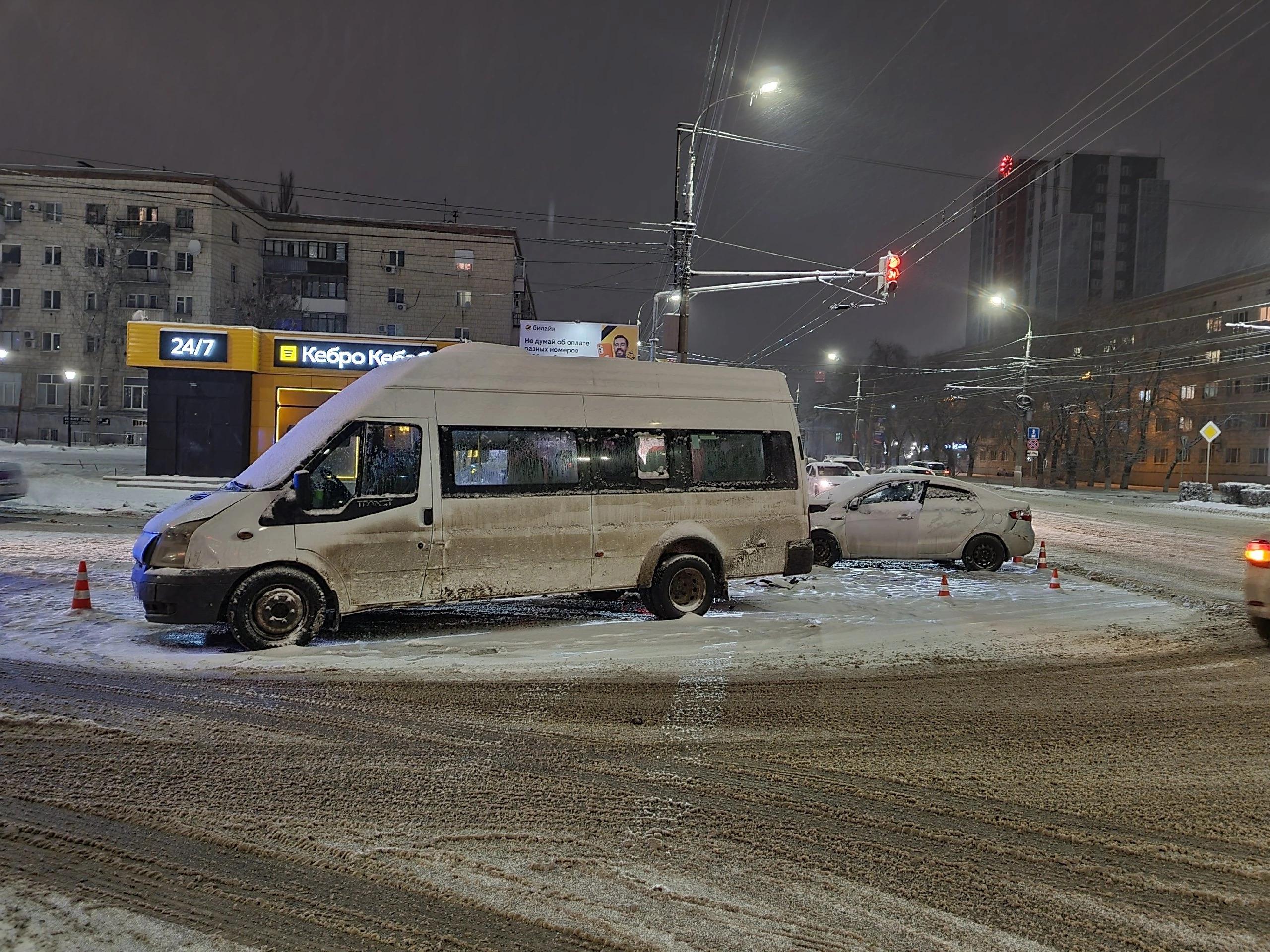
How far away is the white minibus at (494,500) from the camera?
6.99 meters

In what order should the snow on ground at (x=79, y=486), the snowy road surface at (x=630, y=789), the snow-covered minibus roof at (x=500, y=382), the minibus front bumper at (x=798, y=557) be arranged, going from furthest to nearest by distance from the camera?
the snow on ground at (x=79, y=486) → the minibus front bumper at (x=798, y=557) → the snow-covered minibus roof at (x=500, y=382) → the snowy road surface at (x=630, y=789)

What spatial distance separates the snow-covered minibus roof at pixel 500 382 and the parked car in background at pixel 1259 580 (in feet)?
16.3

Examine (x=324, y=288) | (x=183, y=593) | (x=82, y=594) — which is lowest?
(x=82, y=594)

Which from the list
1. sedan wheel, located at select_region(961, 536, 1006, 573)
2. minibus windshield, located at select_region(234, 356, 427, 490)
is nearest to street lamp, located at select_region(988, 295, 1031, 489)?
sedan wheel, located at select_region(961, 536, 1006, 573)

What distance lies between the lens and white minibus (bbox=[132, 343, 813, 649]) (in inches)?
275

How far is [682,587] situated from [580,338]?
2012 centimetres

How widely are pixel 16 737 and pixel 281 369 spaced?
980 inches

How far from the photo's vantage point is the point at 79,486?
23.8m

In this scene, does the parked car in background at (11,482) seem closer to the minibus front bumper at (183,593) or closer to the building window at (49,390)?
the minibus front bumper at (183,593)

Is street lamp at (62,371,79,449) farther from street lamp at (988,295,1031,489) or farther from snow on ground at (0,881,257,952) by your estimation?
snow on ground at (0,881,257,952)

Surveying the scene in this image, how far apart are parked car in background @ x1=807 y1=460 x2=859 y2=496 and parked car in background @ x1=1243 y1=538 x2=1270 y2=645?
17.3 metres

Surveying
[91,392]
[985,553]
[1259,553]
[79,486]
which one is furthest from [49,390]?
[1259,553]

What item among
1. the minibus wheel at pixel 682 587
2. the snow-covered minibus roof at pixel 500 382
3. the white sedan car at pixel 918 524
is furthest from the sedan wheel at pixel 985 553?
the minibus wheel at pixel 682 587

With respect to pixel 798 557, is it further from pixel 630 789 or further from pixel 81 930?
pixel 81 930
